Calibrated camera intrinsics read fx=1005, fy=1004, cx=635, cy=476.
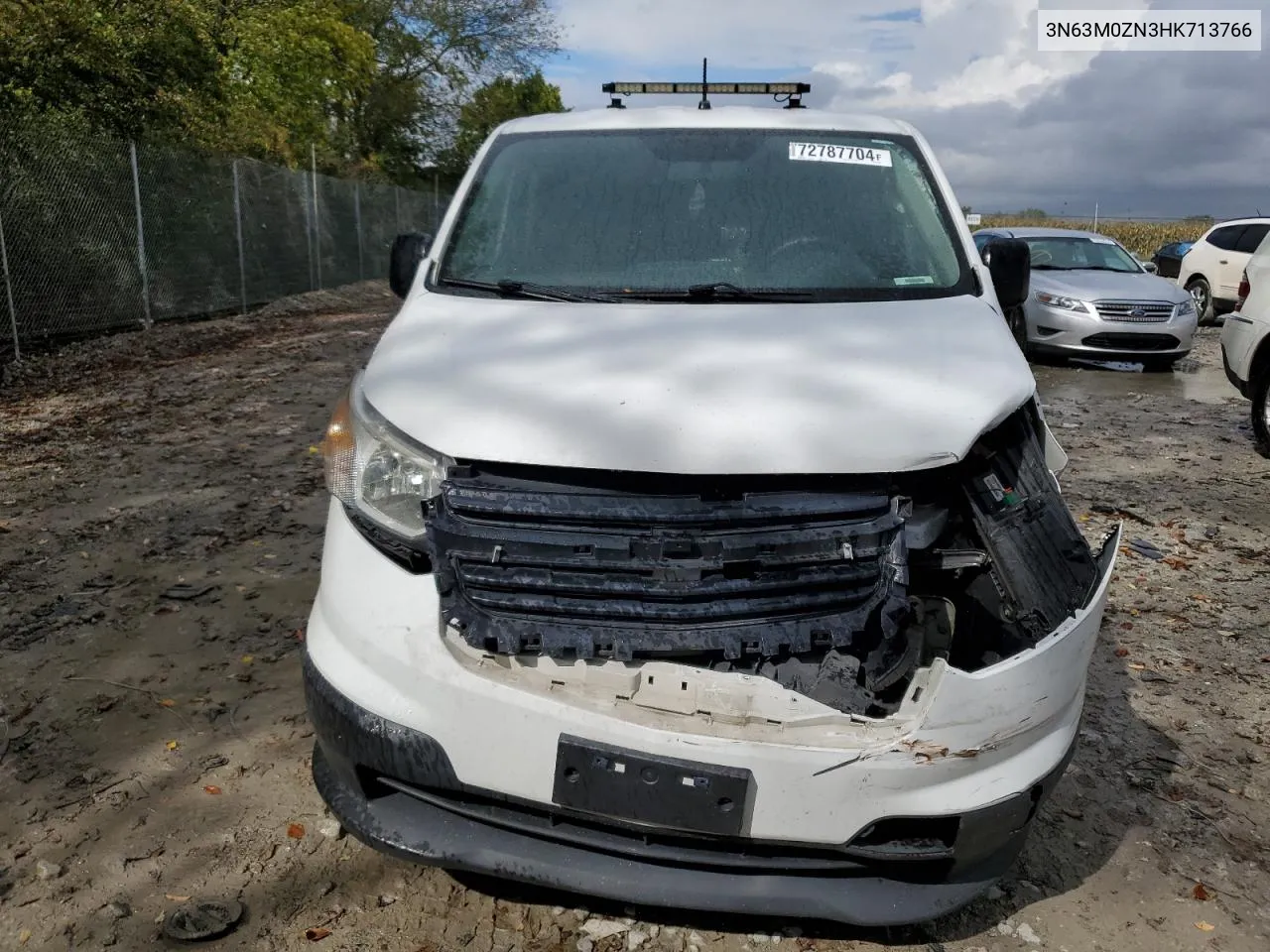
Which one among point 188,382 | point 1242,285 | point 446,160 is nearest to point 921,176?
point 1242,285

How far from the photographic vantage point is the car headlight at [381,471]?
2.18m

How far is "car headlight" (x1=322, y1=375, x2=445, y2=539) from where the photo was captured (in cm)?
218

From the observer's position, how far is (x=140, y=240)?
11555mm

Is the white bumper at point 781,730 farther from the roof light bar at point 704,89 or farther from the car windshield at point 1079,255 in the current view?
the car windshield at point 1079,255

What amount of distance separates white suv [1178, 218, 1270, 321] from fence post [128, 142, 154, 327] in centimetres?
1460

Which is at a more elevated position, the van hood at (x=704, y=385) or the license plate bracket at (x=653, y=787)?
the van hood at (x=704, y=385)

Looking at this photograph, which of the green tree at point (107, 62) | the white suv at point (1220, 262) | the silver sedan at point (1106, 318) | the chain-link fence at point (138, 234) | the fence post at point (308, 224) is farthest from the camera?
the fence post at point (308, 224)

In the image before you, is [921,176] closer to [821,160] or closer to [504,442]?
[821,160]

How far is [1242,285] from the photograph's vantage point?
743cm

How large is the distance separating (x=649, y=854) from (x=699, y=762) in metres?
0.27

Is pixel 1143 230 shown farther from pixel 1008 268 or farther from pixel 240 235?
pixel 1008 268

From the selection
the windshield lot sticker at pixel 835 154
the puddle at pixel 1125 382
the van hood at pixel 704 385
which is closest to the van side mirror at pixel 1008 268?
the windshield lot sticker at pixel 835 154

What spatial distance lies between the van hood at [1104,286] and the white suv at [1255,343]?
3582 millimetres

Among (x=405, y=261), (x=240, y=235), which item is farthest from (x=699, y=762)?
(x=240, y=235)
